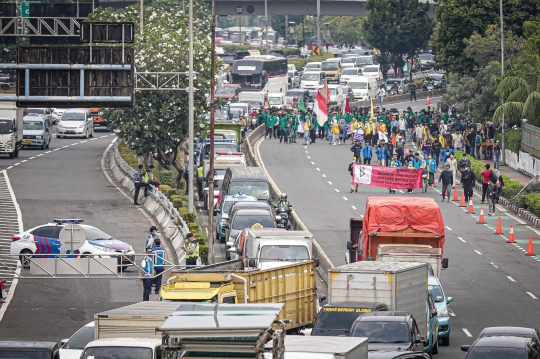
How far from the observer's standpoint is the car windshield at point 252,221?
36.9 meters

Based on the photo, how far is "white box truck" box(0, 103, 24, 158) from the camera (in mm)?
57403

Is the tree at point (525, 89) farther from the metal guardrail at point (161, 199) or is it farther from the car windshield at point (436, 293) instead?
the car windshield at point (436, 293)

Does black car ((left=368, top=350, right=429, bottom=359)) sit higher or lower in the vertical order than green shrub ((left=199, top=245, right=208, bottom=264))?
higher

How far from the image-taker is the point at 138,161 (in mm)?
53875

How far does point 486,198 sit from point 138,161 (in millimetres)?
15322

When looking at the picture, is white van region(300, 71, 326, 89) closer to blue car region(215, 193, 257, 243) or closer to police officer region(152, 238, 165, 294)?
blue car region(215, 193, 257, 243)

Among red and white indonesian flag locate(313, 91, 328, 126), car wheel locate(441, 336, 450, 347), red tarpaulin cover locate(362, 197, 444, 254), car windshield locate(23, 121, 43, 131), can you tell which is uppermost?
red and white indonesian flag locate(313, 91, 328, 126)

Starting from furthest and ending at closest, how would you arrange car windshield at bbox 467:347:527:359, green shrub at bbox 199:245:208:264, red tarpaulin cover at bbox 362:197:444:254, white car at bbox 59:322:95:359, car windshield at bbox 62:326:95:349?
green shrub at bbox 199:245:208:264 < red tarpaulin cover at bbox 362:197:444:254 < car windshield at bbox 62:326:95:349 < white car at bbox 59:322:95:359 < car windshield at bbox 467:347:527:359

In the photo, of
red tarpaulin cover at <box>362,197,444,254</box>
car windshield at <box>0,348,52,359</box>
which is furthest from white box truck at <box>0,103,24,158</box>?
car windshield at <box>0,348,52,359</box>

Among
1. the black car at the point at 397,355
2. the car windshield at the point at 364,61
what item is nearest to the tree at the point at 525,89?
the black car at the point at 397,355

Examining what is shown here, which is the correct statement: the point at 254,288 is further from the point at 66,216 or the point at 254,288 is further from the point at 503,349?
the point at 66,216

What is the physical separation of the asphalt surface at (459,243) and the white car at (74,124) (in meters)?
14.1

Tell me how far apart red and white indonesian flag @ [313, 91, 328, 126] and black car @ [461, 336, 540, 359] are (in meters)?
42.5

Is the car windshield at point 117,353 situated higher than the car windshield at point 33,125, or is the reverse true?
the car windshield at point 33,125
